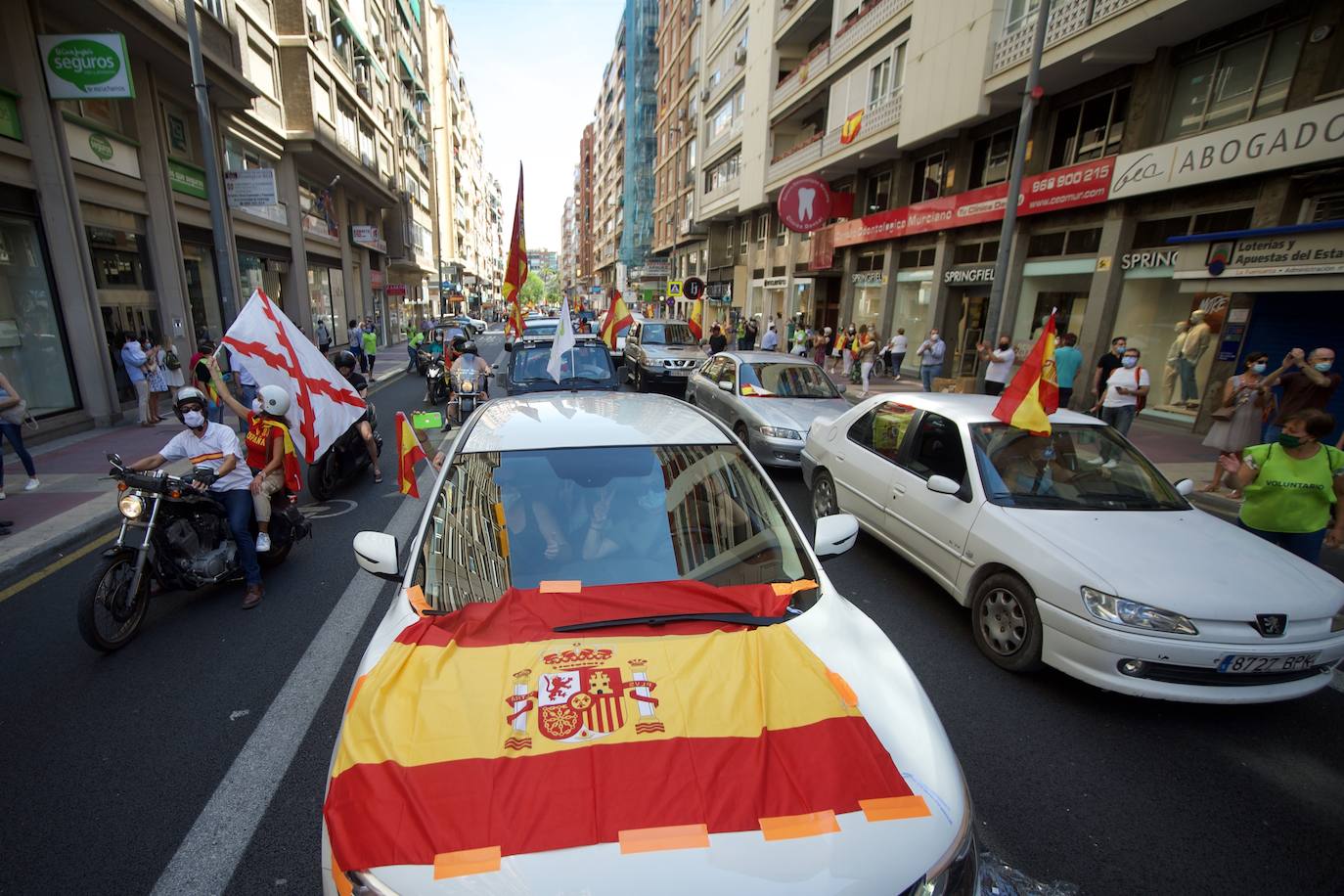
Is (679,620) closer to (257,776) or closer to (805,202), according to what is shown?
(257,776)

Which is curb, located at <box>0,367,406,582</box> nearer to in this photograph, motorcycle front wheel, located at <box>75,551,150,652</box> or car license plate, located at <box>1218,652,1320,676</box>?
motorcycle front wheel, located at <box>75,551,150,652</box>

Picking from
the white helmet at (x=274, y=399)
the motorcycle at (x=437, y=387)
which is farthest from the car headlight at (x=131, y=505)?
the motorcycle at (x=437, y=387)

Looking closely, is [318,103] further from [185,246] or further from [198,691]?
[198,691]

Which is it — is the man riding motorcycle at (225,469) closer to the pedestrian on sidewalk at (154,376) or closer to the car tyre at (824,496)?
the car tyre at (824,496)

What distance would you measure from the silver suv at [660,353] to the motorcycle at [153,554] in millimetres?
11164

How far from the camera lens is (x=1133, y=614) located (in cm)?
324

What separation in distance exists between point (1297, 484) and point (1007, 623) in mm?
2412

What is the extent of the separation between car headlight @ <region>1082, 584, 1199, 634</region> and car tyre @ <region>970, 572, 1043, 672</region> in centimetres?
35

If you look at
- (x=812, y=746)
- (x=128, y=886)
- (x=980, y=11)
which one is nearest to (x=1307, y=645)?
(x=812, y=746)

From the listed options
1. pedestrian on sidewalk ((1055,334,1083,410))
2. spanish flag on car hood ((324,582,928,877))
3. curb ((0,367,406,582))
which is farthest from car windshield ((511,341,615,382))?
pedestrian on sidewalk ((1055,334,1083,410))

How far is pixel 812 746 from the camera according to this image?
1.77m

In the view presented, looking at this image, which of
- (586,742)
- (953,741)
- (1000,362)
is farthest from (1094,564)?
(1000,362)

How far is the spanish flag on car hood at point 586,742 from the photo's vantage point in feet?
4.91

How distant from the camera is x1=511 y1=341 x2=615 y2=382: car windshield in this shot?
8.91 m
